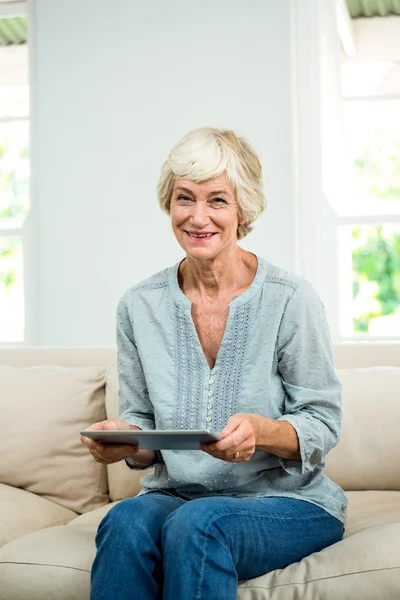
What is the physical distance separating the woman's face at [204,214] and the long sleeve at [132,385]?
265 millimetres

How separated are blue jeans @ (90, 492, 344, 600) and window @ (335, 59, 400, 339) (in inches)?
78.3

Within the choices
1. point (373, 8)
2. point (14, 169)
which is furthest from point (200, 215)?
point (14, 169)

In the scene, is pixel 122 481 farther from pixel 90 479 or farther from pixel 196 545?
pixel 196 545

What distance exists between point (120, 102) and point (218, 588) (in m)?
2.66

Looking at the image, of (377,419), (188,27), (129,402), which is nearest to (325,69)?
(188,27)

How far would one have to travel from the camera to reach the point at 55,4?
12.7 ft

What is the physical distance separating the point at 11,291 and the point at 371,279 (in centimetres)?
172

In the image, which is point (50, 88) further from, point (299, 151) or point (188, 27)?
point (299, 151)

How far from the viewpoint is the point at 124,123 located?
376 cm

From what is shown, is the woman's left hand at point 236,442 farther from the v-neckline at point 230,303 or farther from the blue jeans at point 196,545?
the v-neckline at point 230,303

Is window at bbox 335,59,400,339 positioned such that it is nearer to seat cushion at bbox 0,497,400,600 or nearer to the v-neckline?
the v-neckline

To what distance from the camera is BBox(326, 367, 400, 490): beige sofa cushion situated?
7.44 ft

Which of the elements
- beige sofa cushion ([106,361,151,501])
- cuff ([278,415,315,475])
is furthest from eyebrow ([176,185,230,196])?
beige sofa cushion ([106,361,151,501])

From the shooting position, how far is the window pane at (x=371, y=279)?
3680 millimetres
